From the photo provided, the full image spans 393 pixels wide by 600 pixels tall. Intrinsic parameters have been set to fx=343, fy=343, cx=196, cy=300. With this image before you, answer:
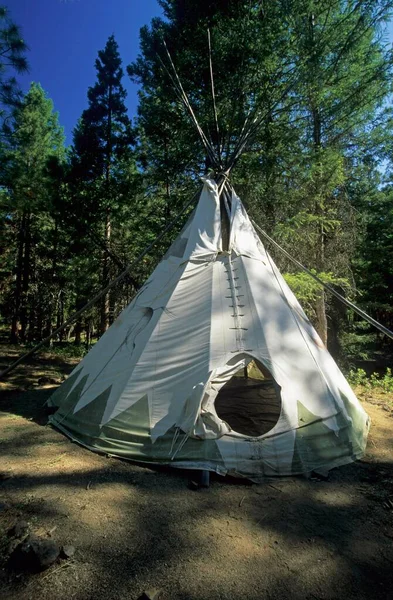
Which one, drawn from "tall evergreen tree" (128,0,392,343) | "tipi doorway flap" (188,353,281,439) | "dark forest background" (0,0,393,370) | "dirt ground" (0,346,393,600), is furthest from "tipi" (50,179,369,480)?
"tall evergreen tree" (128,0,392,343)

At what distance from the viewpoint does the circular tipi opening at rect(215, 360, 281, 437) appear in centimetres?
542

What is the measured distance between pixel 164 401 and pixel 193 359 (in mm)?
615

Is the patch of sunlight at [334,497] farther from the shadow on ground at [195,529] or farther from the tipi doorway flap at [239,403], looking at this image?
the tipi doorway flap at [239,403]

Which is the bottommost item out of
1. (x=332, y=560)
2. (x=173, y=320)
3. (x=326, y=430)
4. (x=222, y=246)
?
(x=332, y=560)

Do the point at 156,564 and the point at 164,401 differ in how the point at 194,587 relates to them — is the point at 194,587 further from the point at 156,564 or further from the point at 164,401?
the point at 164,401

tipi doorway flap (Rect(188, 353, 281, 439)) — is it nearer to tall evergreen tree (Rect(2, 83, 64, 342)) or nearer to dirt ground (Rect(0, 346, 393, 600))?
dirt ground (Rect(0, 346, 393, 600))

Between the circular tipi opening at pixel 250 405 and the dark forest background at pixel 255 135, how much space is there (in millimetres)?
2486

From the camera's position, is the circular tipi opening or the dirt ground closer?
the dirt ground

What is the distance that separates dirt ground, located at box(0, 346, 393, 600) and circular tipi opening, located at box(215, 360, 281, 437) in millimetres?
1319

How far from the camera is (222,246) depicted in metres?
5.77

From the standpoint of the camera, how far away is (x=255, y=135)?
308 inches

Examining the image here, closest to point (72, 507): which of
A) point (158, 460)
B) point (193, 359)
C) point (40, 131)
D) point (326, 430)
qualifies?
point (158, 460)

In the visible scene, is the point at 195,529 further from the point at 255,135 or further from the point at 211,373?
the point at 255,135

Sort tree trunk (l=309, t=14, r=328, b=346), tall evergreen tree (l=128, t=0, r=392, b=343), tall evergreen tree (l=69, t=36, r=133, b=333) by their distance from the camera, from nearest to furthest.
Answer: tall evergreen tree (l=128, t=0, r=392, b=343), tree trunk (l=309, t=14, r=328, b=346), tall evergreen tree (l=69, t=36, r=133, b=333)
